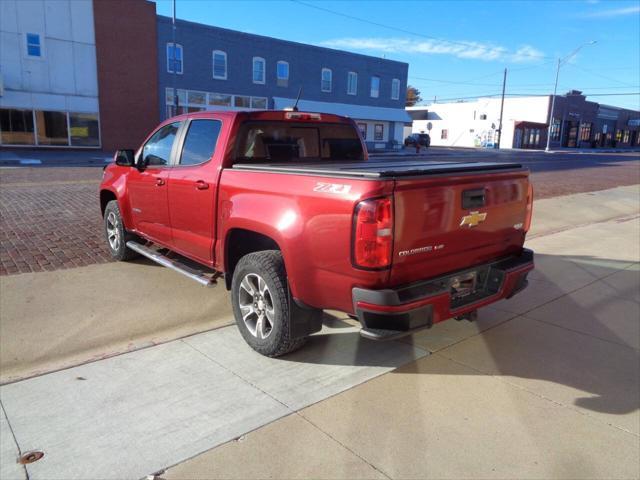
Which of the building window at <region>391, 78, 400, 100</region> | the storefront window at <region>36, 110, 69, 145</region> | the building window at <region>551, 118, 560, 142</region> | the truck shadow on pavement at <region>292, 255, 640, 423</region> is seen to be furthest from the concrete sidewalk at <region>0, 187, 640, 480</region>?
the building window at <region>551, 118, 560, 142</region>

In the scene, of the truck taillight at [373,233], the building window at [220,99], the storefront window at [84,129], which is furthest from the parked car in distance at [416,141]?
the truck taillight at [373,233]

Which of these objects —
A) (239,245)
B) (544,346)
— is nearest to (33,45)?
(239,245)

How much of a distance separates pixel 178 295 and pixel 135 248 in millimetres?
932

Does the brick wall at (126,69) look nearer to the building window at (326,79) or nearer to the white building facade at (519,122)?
the building window at (326,79)

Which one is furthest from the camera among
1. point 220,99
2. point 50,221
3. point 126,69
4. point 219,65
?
point 220,99

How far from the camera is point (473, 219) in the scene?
3762 millimetres

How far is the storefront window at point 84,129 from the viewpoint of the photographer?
30.6m

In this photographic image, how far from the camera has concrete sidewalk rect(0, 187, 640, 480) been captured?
2943 millimetres

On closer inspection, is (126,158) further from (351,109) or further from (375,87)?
(375,87)

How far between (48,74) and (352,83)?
2400 centimetres

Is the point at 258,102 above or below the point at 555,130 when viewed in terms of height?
above

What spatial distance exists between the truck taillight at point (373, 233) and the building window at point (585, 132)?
265ft

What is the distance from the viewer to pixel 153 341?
4562mm

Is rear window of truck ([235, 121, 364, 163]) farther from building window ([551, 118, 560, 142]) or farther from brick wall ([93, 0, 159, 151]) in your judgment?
building window ([551, 118, 560, 142])
